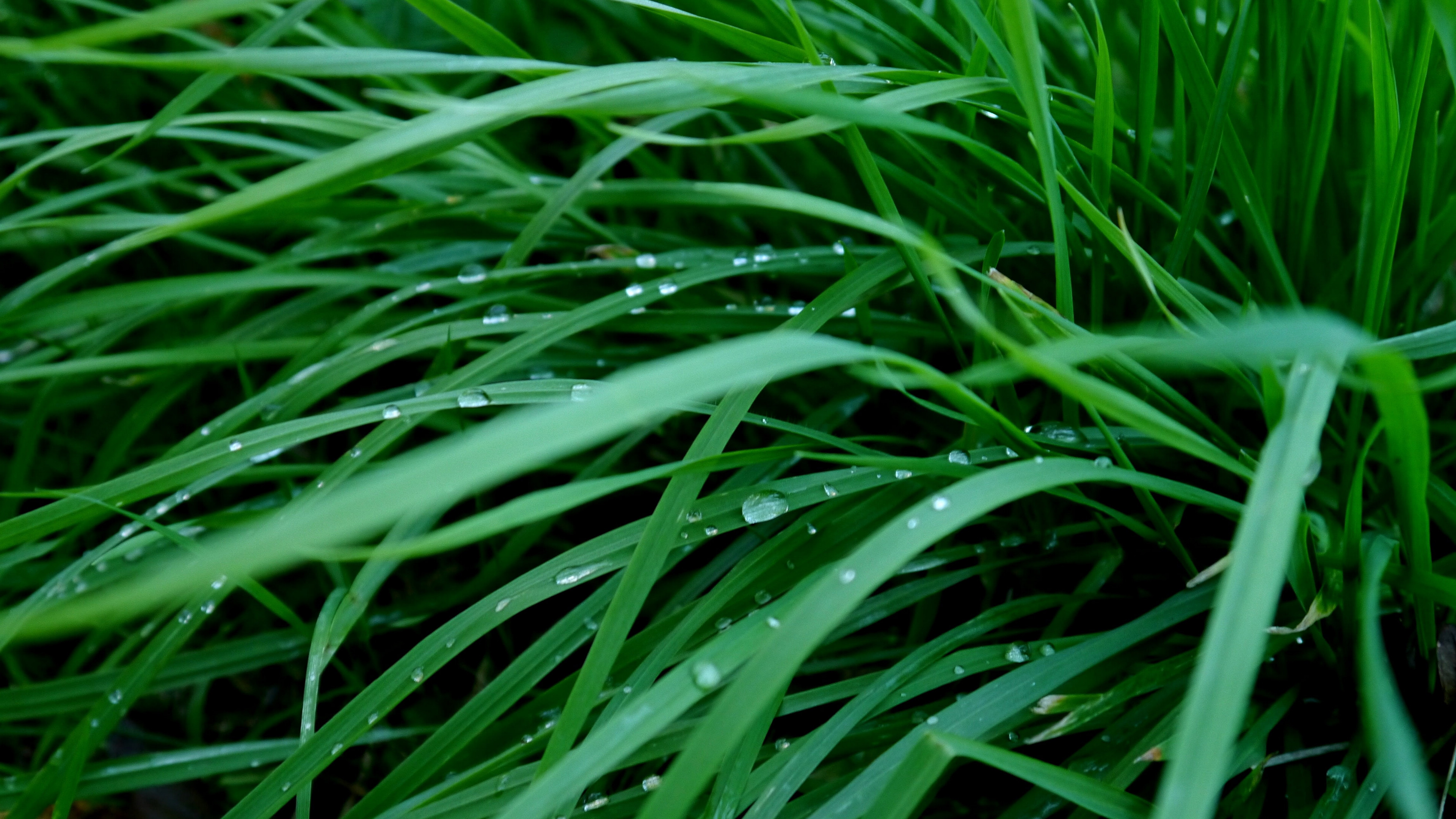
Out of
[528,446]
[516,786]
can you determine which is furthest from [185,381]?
[528,446]

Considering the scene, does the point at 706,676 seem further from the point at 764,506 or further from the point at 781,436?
the point at 781,436

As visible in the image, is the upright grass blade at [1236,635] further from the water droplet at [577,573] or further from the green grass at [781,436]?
the water droplet at [577,573]

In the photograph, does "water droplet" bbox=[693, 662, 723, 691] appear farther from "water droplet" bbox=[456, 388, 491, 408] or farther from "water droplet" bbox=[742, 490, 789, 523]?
"water droplet" bbox=[456, 388, 491, 408]

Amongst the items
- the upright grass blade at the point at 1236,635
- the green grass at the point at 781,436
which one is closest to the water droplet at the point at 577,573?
the green grass at the point at 781,436

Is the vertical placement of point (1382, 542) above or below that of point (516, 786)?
above

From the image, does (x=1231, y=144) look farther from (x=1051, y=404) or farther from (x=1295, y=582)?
(x=1295, y=582)
